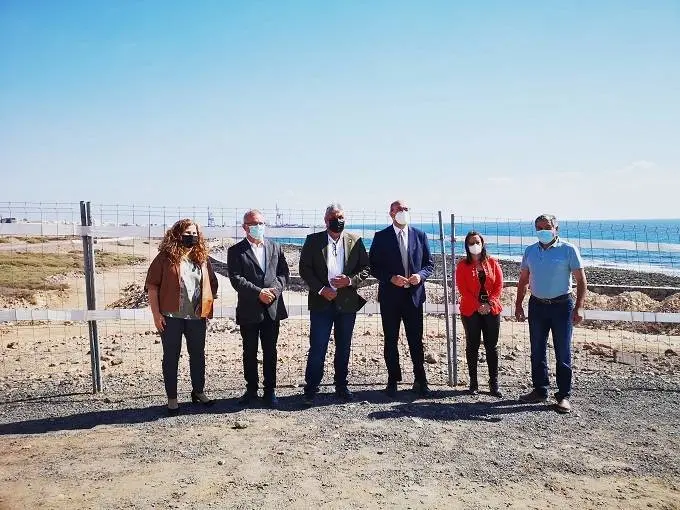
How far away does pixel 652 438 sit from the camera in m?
4.78

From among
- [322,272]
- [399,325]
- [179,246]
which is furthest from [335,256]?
[179,246]

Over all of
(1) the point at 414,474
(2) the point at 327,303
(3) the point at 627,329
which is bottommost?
(3) the point at 627,329

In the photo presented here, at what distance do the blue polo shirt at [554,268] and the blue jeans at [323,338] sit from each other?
197cm

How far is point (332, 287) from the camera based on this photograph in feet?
19.1

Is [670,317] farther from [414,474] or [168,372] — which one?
[168,372]

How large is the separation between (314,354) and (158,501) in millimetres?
2545

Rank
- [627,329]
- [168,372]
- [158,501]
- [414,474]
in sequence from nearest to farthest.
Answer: [158,501]
[414,474]
[168,372]
[627,329]

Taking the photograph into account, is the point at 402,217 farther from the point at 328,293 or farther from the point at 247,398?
the point at 247,398

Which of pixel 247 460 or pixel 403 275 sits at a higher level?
pixel 403 275

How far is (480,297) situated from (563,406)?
4.51 feet

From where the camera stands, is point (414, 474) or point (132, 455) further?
point (132, 455)

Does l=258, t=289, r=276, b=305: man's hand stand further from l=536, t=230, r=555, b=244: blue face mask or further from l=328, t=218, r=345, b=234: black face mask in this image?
l=536, t=230, r=555, b=244: blue face mask

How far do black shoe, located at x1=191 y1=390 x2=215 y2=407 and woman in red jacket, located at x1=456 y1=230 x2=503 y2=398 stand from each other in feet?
9.53

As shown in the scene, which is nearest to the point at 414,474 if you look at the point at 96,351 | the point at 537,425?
the point at 537,425
